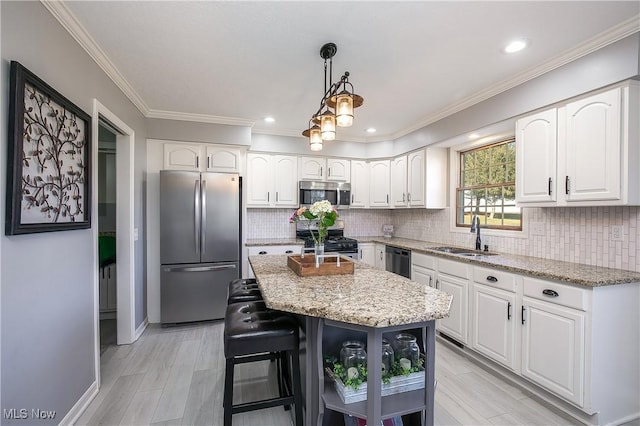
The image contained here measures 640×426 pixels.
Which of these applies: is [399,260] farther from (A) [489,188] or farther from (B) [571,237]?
(B) [571,237]

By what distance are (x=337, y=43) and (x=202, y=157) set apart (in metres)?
2.36

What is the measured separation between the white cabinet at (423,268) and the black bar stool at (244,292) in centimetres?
188

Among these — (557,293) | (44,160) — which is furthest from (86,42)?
(557,293)

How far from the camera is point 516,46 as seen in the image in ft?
6.73

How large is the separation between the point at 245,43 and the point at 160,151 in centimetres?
211

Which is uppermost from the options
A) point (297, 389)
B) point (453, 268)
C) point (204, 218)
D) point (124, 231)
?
point (204, 218)

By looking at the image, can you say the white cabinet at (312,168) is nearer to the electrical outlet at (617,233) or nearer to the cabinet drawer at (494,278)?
the cabinet drawer at (494,278)

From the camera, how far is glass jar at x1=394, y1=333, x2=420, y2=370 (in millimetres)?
1466

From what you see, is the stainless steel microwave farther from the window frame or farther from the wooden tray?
the wooden tray

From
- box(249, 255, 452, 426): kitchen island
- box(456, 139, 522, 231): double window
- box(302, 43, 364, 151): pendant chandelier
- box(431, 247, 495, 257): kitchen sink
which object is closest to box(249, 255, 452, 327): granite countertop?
box(249, 255, 452, 426): kitchen island

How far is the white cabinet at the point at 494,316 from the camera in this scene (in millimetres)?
2273

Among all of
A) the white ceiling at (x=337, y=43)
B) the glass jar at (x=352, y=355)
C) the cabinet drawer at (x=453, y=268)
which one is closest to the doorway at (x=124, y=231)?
the white ceiling at (x=337, y=43)

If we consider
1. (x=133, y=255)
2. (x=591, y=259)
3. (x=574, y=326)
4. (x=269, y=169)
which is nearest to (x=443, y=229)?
(x=591, y=259)

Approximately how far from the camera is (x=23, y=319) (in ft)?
4.58
